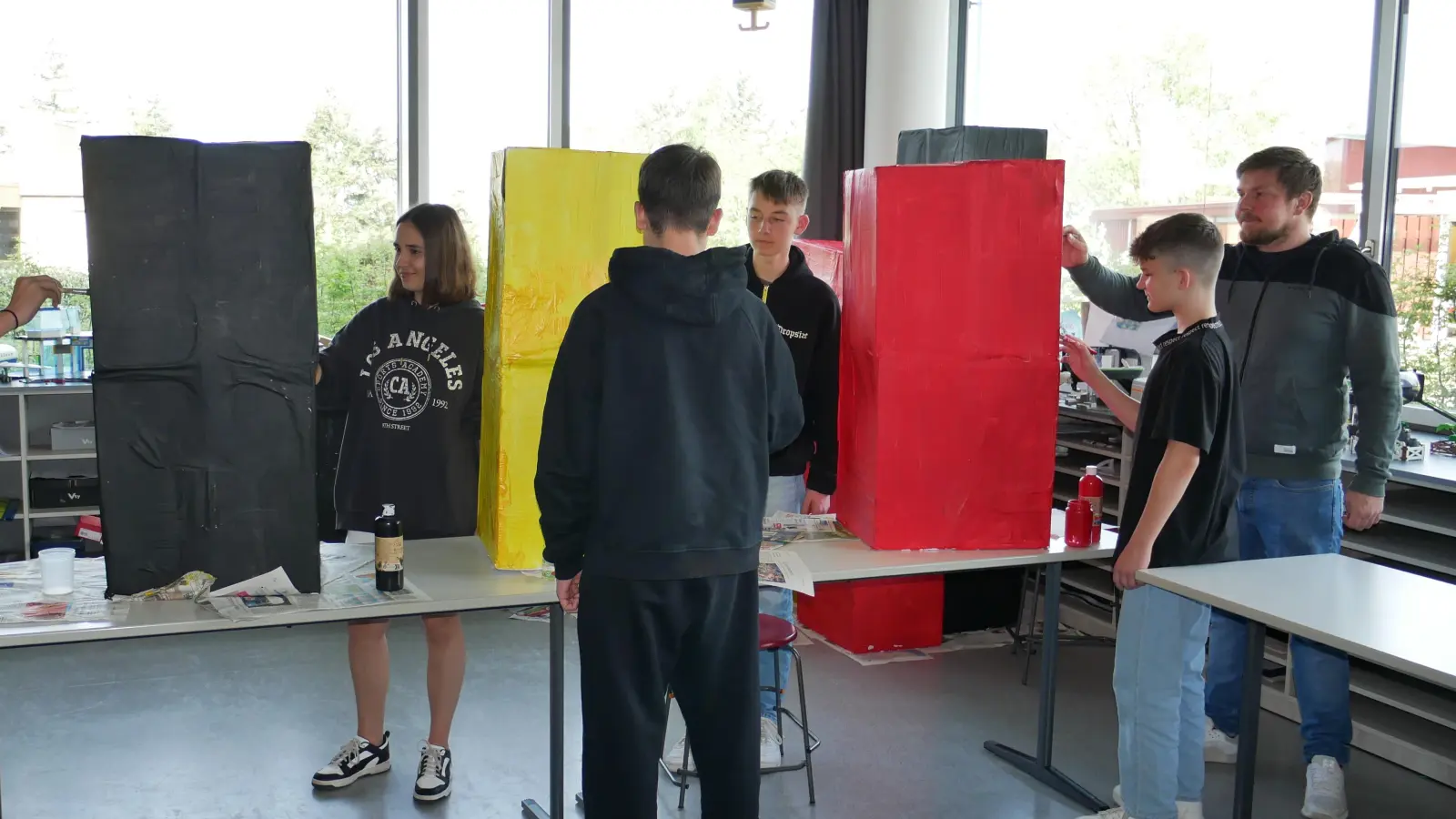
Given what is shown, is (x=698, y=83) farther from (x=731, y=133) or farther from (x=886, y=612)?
(x=886, y=612)

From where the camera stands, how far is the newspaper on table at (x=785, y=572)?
2.36 metres

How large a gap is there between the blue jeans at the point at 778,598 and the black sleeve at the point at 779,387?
949 millimetres

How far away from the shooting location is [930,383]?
2.52 meters

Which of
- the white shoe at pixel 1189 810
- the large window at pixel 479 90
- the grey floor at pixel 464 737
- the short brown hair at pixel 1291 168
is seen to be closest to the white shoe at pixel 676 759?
the grey floor at pixel 464 737

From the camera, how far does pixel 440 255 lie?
2.59 metres

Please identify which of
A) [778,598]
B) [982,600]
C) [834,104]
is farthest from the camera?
[834,104]

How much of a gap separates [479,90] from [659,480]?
3.63 m

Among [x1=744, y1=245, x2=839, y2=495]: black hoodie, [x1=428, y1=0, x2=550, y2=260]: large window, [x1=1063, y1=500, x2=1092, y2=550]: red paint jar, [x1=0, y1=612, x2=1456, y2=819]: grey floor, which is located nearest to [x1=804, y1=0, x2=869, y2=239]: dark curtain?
[x1=428, y1=0, x2=550, y2=260]: large window

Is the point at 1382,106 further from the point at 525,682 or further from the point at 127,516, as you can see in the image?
the point at 127,516

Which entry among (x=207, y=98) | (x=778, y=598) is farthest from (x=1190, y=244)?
(x=207, y=98)

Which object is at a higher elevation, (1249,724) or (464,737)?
(1249,724)

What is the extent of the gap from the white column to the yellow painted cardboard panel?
295 centimetres

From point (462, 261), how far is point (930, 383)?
1.09 meters

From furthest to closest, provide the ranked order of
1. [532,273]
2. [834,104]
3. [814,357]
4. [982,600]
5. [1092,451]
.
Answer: [834,104], [982,600], [1092,451], [814,357], [532,273]
